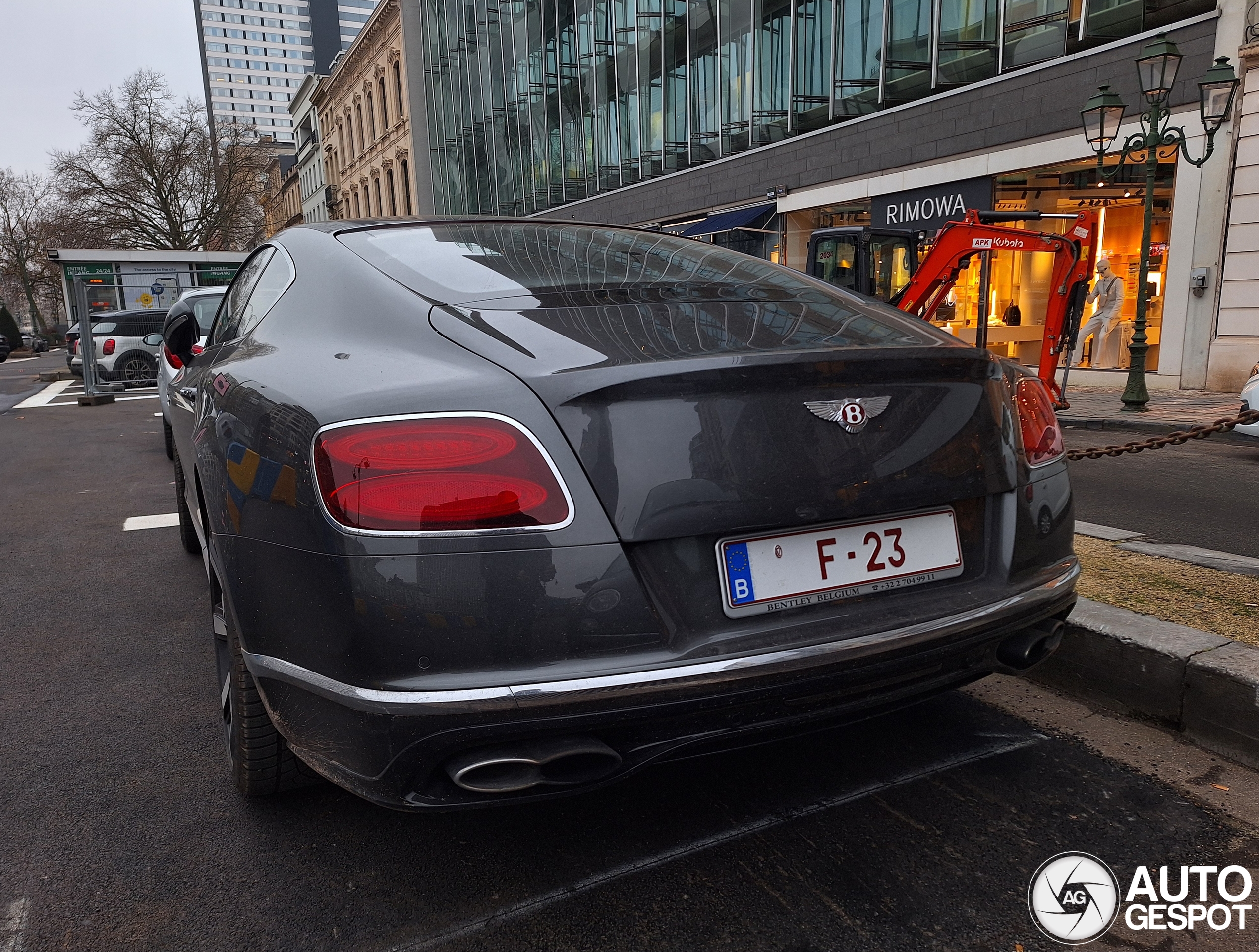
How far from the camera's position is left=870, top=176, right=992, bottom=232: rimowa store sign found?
15.2m

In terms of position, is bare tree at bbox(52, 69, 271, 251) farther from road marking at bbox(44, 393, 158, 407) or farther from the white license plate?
the white license plate

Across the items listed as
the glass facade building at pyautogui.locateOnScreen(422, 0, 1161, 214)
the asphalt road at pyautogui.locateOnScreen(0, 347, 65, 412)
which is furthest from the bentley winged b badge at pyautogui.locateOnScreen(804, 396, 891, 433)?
the asphalt road at pyautogui.locateOnScreen(0, 347, 65, 412)

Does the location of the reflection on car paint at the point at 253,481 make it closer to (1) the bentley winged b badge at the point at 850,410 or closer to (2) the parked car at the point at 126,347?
(1) the bentley winged b badge at the point at 850,410

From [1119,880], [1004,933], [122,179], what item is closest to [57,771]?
[1004,933]

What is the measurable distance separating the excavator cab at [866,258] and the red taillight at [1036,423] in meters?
9.43

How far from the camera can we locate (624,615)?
156 cm

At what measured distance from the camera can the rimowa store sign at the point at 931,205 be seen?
15.2m

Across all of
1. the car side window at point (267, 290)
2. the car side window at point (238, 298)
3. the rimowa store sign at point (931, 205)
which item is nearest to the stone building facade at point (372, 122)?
the rimowa store sign at point (931, 205)

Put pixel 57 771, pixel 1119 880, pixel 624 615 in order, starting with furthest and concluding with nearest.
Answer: pixel 57 771
pixel 1119 880
pixel 624 615

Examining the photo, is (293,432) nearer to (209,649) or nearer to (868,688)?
(868,688)

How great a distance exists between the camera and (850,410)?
1.72 m

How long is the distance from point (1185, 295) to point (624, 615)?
1399cm

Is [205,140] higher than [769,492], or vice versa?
[205,140]

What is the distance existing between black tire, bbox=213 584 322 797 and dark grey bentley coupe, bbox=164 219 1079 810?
0.11 feet
